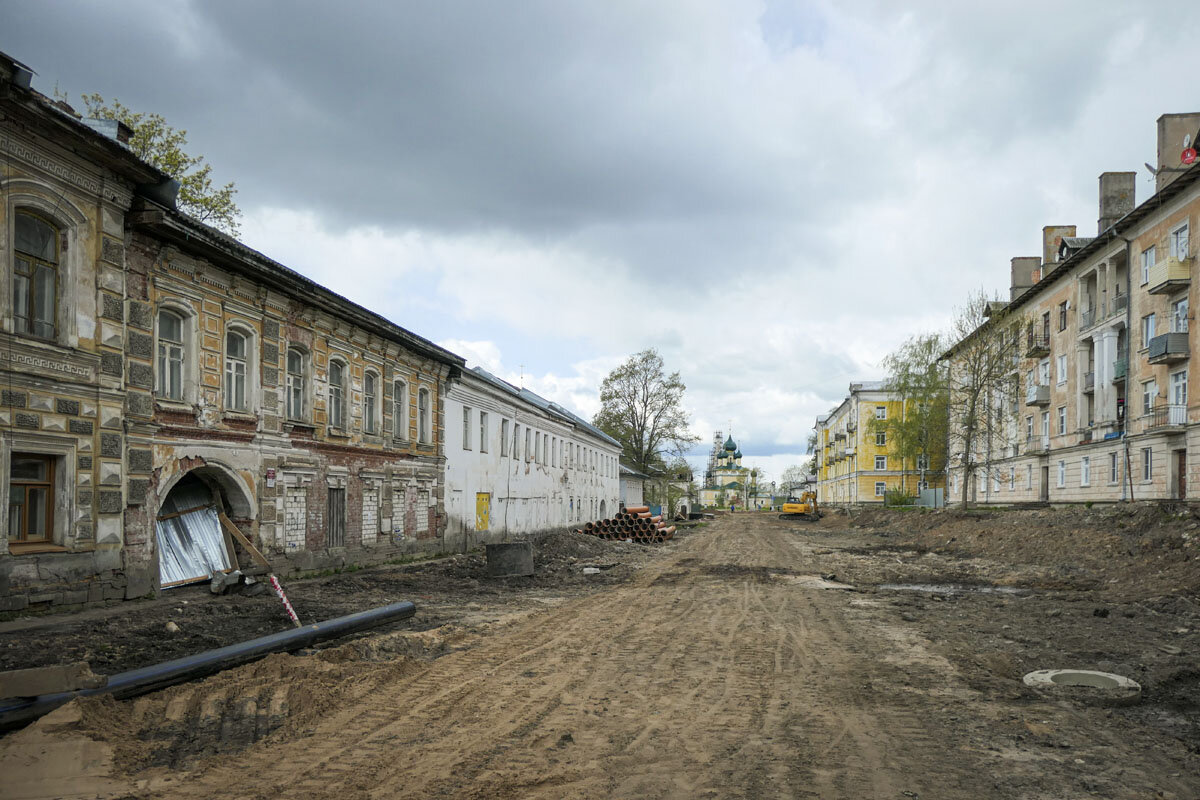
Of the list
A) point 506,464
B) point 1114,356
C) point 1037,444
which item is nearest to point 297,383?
point 506,464

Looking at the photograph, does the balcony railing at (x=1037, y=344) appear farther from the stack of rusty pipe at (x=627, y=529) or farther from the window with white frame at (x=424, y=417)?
the window with white frame at (x=424, y=417)

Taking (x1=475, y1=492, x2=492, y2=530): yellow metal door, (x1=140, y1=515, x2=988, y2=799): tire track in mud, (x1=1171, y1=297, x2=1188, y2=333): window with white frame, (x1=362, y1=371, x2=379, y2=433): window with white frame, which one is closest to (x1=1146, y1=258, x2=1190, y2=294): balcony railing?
(x1=1171, y1=297, x2=1188, y2=333): window with white frame

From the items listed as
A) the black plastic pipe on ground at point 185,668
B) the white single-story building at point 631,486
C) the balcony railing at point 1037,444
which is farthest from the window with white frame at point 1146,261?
the white single-story building at point 631,486

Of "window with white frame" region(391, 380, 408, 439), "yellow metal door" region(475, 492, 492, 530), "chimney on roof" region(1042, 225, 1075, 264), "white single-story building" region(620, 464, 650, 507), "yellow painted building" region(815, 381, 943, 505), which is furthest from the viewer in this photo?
"yellow painted building" region(815, 381, 943, 505)

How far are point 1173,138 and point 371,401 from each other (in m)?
32.5

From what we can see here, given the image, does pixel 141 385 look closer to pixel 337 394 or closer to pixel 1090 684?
pixel 337 394

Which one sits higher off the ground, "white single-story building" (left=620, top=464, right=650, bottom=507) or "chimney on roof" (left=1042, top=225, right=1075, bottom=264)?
"chimney on roof" (left=1042, top=225, right=1075, bottom=264)

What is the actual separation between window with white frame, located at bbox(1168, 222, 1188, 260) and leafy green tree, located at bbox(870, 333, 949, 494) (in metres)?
15.9

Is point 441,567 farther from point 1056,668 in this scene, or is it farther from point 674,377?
A: point 674,377

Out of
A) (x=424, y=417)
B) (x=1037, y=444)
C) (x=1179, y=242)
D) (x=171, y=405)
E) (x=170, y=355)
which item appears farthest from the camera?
(x=1037, y=444)

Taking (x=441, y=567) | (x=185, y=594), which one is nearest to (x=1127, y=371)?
(x=441, y=567)

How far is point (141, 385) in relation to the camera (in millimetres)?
12758

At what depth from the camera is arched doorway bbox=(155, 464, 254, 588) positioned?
539 inches

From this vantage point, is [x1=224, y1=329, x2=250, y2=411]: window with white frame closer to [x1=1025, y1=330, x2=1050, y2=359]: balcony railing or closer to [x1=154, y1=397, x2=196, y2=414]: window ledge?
[x1=154, y1=397, x2=196, y2=414]: window ledge
